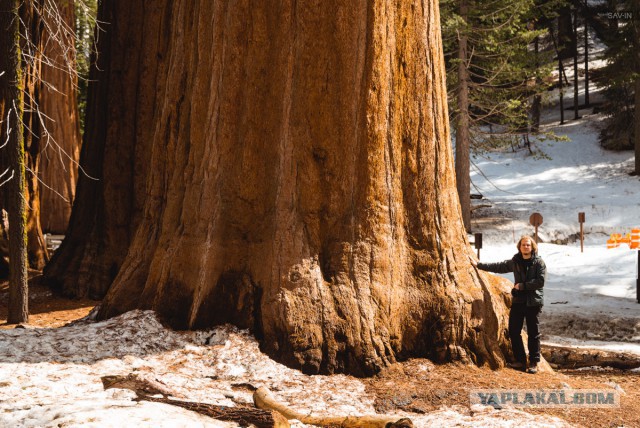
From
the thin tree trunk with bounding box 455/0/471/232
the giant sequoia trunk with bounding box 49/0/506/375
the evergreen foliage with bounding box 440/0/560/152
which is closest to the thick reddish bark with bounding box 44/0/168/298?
the giant sequoia trunk with bounding box 49/0/506/375

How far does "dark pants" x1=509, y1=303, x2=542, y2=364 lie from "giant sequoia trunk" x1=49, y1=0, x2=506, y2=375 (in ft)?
0.53

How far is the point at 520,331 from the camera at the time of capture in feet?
22.9

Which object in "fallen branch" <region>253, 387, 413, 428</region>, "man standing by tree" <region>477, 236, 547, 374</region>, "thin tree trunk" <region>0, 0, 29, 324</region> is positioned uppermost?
"thin tree trunk" <region>0, 0, 29, 324</region>

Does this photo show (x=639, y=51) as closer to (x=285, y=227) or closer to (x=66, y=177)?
(x=66, y=177)

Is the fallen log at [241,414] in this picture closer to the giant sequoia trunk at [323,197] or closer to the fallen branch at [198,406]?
the fallen branch at [198,406]

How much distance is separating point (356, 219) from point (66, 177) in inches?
521


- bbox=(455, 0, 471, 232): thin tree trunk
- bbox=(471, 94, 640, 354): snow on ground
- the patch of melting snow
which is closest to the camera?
the patch of melting snow

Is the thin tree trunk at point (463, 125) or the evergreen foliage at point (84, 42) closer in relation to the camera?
the evergreen foliage at point (84, 42)

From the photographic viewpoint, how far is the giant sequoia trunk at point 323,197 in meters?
6.34

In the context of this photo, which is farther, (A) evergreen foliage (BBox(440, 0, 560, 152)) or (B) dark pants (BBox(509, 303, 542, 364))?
(A) evergreen foliage (BBox(440, 0, 560, 152))

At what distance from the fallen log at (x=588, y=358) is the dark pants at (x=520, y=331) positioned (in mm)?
1255

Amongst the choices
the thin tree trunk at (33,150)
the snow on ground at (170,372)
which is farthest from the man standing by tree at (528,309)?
the thin tree trunk at (33,150)

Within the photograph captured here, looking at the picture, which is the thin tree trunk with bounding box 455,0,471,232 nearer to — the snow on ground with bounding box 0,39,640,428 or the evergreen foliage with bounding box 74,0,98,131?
the snow on ground with bounding box 0,39,640,428

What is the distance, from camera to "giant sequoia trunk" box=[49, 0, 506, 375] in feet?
20.8
